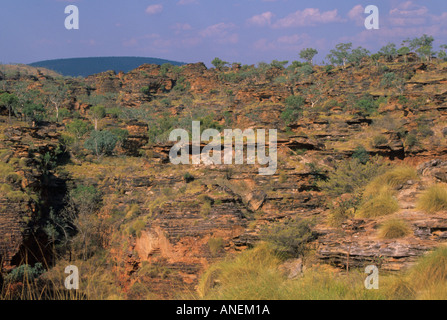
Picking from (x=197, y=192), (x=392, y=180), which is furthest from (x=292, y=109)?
(x=392, y=180)

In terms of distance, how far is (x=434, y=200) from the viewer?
5.61m

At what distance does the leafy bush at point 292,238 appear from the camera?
6.17m

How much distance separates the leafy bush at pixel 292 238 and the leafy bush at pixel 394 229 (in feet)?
4.43

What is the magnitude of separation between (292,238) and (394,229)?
1.69 metres

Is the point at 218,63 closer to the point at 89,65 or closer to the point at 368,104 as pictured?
the point at 368,104

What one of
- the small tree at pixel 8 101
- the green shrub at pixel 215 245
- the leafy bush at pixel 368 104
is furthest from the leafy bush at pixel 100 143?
the leafy bush at pixel 368 104

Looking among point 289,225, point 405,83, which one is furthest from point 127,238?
point 405,83

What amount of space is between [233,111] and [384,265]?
37987 mm

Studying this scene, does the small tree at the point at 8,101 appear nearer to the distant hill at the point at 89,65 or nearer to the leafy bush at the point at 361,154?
the leafy bush at the point at 361,154
